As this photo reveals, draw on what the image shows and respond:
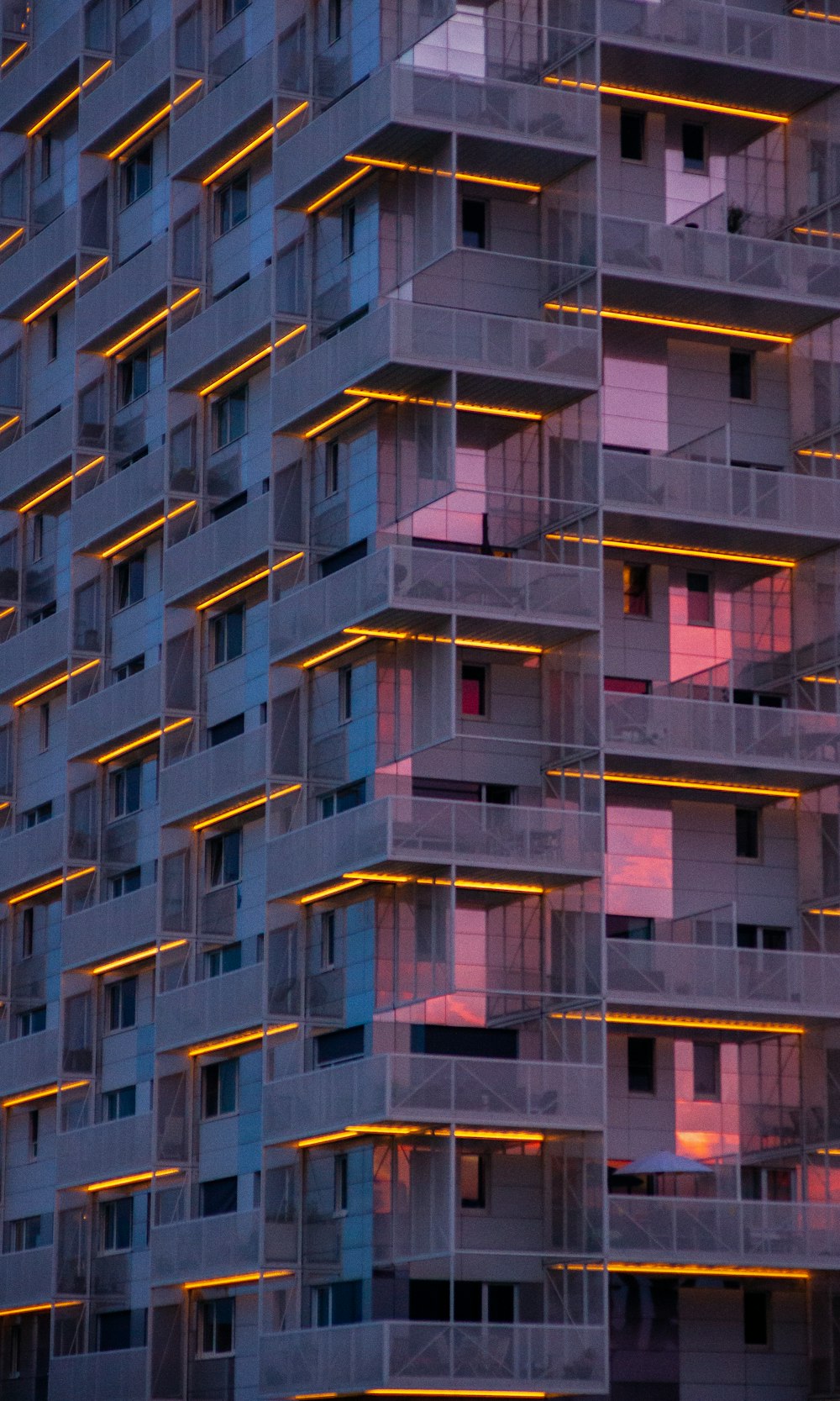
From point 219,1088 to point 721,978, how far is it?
1351 cm

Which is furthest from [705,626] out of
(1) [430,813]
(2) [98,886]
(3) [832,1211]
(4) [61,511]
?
(4) [61,511]

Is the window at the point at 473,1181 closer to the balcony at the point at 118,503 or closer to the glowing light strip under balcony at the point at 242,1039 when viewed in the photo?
the glowing light strip under balcony at the point at 242,1039

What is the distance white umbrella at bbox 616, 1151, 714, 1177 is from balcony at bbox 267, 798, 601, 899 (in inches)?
243

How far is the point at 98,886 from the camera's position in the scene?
77812 mm

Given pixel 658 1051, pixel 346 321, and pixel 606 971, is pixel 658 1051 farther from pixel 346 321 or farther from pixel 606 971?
pixel 346 321

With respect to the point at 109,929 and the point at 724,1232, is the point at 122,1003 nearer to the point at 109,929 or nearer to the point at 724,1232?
the point at 109,929

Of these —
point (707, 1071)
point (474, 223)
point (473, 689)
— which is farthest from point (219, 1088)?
point (474, 223)

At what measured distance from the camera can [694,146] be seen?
231ft

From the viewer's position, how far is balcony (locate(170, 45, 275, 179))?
2879 inches

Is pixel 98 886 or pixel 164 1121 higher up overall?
pixel 98 886

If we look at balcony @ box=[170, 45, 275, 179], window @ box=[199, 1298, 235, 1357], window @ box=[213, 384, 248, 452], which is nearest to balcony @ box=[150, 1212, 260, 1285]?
window @ box=[199, 1298, 235, 1357]

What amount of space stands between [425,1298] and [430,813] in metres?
10.2

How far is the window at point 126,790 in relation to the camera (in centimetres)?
7756

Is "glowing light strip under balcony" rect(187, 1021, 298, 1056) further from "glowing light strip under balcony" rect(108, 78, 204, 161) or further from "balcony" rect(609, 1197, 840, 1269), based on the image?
"glowing light strip under balcony" rect(108, 78, 204, 161)
